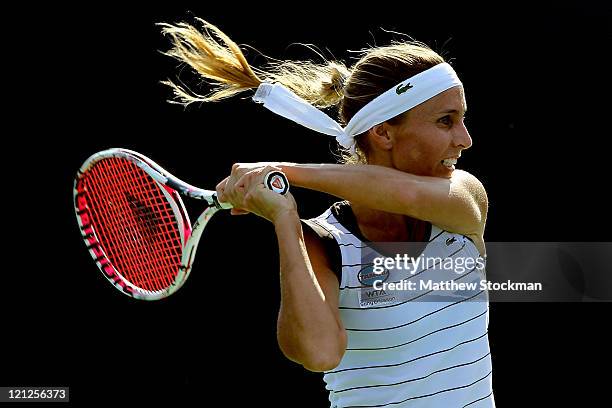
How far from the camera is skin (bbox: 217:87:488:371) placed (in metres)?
2.43

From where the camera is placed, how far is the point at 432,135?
2.67 m

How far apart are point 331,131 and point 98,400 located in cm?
252

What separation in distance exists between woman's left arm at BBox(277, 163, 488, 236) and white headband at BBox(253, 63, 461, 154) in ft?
→ 0.55

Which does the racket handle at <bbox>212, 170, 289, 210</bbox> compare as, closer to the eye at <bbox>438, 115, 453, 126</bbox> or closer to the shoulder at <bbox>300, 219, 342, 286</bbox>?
the shoulder at <bbox>300, 219, 342, 286</bbox>

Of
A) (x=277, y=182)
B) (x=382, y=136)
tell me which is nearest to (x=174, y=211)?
(x=277, y=182)

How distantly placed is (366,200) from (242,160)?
2.17 metres

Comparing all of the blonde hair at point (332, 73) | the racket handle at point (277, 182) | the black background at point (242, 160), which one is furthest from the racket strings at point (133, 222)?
the black background at point (242, 160)

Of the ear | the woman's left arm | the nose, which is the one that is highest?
the ear

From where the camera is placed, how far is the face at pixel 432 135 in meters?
2.68

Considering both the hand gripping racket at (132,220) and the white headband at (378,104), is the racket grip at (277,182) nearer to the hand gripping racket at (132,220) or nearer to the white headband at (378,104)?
the white headband at (378,104)

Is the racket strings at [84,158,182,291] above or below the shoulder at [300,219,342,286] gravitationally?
above

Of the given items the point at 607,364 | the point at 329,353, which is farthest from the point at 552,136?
the point at 329,353

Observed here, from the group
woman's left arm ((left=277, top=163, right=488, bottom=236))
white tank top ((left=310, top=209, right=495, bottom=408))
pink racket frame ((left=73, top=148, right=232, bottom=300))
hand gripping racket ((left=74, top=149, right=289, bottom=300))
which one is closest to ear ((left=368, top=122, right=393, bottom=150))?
woman's left arm ((left=277, top=163, right=488, bottom=236))

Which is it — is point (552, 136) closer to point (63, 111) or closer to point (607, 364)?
point (607, 364)
